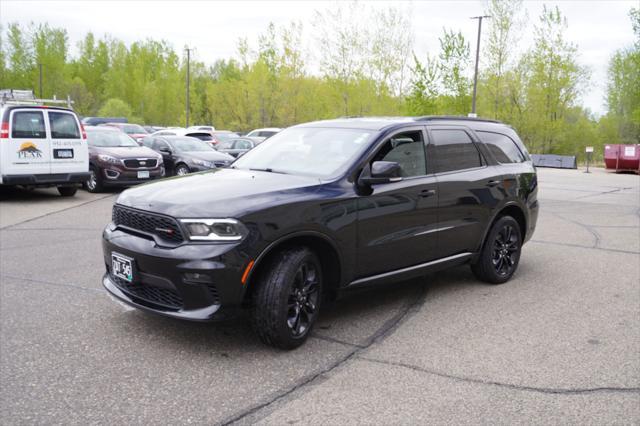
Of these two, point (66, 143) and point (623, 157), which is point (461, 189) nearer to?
point (66, 143)

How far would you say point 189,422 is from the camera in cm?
319

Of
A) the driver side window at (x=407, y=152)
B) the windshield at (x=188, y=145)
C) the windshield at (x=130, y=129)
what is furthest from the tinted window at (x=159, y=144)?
the windshield at (x=130, y=129)

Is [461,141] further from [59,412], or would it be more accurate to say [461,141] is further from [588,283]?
[59,412]

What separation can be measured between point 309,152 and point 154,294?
187 centimetres

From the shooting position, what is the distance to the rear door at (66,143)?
1212cm

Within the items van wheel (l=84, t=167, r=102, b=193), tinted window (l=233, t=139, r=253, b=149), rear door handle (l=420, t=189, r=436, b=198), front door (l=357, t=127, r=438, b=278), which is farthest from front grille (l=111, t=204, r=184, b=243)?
tinted window (l=233, t=139, r=253, b=149)

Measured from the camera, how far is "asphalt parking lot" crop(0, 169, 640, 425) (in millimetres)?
3355

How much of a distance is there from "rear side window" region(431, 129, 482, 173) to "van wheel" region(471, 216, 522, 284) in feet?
2.48

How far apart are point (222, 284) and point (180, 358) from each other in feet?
2.13

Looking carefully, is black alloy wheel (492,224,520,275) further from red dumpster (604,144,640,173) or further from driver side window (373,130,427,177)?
red dumpster (604,144,640,173)

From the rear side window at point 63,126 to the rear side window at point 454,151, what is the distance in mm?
9276

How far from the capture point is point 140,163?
14656 millimetres

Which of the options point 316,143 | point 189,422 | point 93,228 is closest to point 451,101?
Answer: point 93,228

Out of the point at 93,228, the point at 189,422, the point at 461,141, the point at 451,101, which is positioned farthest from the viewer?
the point at 451,101
